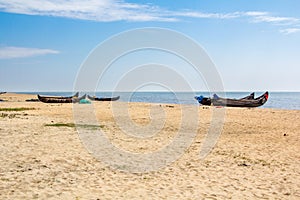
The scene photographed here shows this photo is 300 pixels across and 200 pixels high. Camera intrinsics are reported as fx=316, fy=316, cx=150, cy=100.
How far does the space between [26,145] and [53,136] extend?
2.54 meters

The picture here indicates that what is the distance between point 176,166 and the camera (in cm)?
1151

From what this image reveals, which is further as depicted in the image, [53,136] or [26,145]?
[53,136]

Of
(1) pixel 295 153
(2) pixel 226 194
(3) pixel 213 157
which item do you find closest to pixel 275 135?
(1) pixel 295 153

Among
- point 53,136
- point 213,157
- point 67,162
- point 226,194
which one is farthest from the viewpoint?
point 53,136

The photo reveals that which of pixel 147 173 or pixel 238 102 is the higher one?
pixel 238 102

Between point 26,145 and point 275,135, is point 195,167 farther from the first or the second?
point 275,135

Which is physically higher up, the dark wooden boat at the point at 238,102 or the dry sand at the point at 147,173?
the dark wooden boat at the point at 238,102

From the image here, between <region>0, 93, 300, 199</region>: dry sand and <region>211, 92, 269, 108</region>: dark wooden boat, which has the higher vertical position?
<region>211, 92, 269, 108</region>: dark wooden boat

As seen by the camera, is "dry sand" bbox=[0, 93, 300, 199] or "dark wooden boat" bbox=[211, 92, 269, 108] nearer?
"dry sand" bbox=[0, 93, 300, 199]

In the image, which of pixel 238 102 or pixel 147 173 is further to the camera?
pixel 238 102

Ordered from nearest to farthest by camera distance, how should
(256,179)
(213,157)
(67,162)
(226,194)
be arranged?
(226,194), (256,179), (67,162), (213,157)

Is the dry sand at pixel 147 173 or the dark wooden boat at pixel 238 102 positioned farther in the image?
the dark wooden boat at pixel 238 102

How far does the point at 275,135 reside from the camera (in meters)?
19.1

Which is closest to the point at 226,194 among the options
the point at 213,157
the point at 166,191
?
the point at 166,191
